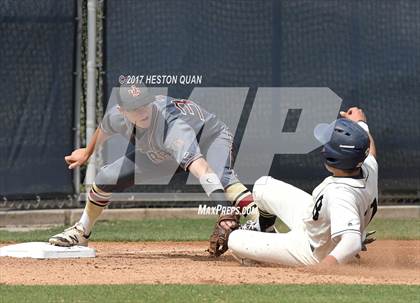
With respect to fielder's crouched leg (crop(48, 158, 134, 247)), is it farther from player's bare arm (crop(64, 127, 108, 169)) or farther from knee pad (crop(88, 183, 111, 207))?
player's bare arm (crop(64, 127, 108, 169))

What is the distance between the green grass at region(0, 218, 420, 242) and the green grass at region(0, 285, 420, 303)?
13.1 feet

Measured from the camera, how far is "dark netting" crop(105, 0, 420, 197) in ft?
40.9

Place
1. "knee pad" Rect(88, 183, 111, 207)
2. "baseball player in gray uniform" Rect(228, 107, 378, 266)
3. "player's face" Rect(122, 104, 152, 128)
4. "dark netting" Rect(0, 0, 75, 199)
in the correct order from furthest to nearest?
"dark netting" Rect(0, 0, 75, 199), "knee pad" Rect(88, 183, 111, 207), "player's face" Rect(122, 104, 152, 128), "baseball player in gray uniform" Rect(228, 107, 378, 266)

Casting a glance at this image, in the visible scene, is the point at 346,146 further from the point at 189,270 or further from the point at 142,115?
the point at 142,115

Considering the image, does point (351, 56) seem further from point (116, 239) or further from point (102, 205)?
point (102, 205)

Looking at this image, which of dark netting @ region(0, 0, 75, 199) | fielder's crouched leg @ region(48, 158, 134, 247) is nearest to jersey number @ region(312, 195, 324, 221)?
fielder's crouched leg @ region(48, 158, 134, 247)

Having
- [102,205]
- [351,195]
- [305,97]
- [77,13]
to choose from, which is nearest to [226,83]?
[305,97]

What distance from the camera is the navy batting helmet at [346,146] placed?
7.02 meters

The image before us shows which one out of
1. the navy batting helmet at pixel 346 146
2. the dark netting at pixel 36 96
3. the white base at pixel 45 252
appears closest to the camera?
the navy batting helmet at pixel 346 146

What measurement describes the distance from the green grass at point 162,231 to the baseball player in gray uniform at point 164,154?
5.70 ft

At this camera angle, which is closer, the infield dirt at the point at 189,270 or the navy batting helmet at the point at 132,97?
the infield dirt at the point at 189,270

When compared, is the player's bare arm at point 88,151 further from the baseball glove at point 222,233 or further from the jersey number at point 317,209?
the jersey number at point 317,209

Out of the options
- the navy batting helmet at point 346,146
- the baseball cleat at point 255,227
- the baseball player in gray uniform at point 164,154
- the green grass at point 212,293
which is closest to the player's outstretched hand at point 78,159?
the baseball player in gray uniform at point 164,154

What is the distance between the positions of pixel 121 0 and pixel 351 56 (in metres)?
2.86
